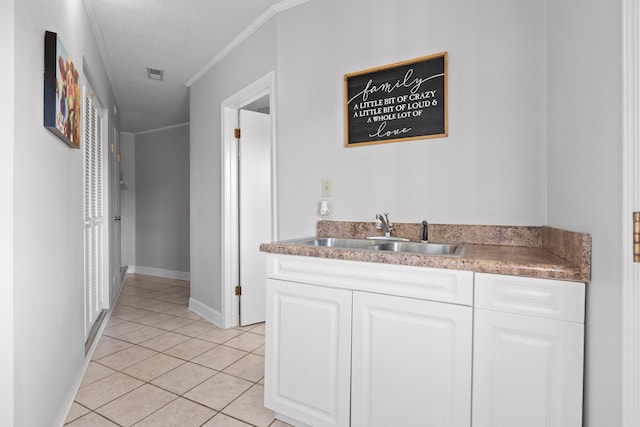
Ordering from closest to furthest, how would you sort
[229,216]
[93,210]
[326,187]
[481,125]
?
[481,125]
[326,187]
[93,210]
[229,216]

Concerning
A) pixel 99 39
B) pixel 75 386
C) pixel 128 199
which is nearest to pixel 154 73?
pixel 99 39

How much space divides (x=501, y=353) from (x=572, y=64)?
3.40 ft

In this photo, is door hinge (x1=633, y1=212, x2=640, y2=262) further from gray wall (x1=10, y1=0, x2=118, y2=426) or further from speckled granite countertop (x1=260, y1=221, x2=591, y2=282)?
gray wall (x1=10, y1=0, x2=118, y2=426)

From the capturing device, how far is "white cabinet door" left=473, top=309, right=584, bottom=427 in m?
1.11

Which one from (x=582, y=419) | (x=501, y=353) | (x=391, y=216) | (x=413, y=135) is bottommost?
(x=582, y=419)

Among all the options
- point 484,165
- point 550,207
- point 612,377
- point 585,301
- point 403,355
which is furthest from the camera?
point 484,165

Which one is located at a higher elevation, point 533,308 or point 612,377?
point 533,308

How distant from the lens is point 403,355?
4.48 ft

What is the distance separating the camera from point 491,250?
5.06 ft

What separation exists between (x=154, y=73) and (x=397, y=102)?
8.88 feet

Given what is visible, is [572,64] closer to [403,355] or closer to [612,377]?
[612,377]

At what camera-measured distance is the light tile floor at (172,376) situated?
→ 1821 mm

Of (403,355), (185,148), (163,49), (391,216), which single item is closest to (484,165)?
(391,216)

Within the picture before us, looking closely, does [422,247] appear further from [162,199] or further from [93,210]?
[162,199]
